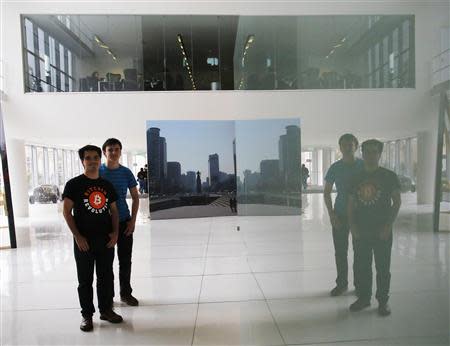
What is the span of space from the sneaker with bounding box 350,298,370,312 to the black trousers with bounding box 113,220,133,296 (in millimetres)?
2764

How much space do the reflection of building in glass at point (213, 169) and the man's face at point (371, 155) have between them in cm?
999

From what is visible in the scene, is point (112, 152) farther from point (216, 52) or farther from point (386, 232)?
point (216, 52)

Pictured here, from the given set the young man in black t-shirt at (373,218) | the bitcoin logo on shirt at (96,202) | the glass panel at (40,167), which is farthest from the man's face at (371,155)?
the glass panel at (40,167)

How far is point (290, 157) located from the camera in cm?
170

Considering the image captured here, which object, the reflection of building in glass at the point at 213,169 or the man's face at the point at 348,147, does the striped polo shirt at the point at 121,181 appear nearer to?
the man's face at the point at 348,147

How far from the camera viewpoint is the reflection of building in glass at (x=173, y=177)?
Result: 1084cm

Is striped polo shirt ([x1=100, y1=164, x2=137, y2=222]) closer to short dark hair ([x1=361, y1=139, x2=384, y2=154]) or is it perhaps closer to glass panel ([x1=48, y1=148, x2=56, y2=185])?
glass panel ([x1=48, y1=148, x2=56, y2=185])

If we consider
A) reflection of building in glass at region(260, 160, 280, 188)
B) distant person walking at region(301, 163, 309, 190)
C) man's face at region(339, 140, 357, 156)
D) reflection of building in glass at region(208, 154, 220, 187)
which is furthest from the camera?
reflection of building in glass at region(208, 154, 220, 187)

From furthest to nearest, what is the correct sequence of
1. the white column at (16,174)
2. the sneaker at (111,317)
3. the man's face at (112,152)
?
the white column at (16,174), the man's face at (112,152), the sneaker at (111,317)

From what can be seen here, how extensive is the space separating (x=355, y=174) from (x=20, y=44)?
24.4 feet

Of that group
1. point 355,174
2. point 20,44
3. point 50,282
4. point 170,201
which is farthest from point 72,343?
point 170,201

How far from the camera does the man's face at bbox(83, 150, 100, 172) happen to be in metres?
3.10

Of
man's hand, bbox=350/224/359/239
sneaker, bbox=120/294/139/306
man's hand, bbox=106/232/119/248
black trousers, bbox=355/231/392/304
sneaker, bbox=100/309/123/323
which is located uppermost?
man's hand, bbox=350/224/359/239

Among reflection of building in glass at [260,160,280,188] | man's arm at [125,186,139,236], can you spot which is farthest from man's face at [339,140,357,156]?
man's arm at [125,186,139,236]
